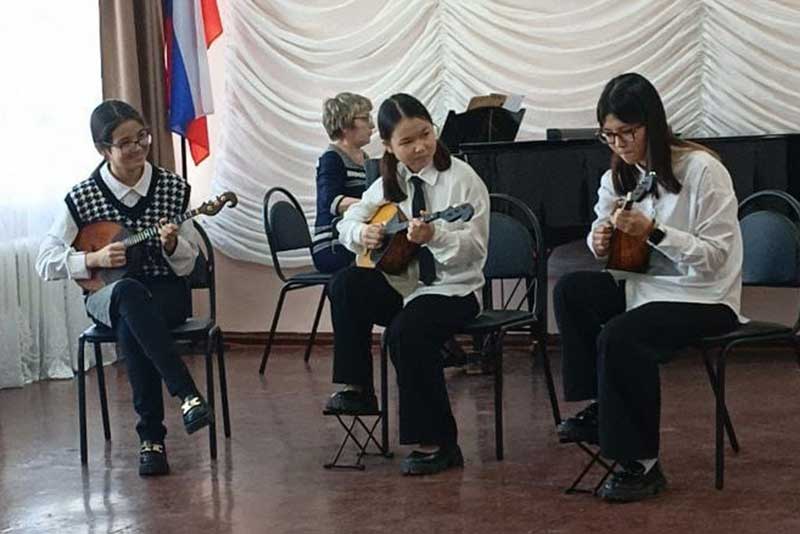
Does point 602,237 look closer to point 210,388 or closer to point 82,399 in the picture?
point 210,388

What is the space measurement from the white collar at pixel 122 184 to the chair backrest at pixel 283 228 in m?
1.37

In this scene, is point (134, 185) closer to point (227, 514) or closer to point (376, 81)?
point (227, 514)

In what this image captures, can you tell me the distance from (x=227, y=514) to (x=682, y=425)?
1512 mm

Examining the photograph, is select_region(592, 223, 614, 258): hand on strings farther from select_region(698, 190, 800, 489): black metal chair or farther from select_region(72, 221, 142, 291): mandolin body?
select_region(72, 221, 142, 291): mandolin body

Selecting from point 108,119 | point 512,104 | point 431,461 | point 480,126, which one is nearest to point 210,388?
point 431,461

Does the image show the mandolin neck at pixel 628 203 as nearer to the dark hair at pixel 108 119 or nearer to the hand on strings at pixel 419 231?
the hand on strings at pixel 419 231

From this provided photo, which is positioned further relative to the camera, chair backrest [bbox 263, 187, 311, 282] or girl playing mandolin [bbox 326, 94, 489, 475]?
chair backrest [bbox 263, 187, 311, 282]

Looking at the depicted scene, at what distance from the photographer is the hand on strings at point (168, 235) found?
376cm

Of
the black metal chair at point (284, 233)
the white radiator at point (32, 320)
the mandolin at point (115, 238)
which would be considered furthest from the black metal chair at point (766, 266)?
the white radiator at point (32, 320)

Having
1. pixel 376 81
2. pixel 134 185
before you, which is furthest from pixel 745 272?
pixel 376 81

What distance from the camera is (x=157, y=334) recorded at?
369 centimetres

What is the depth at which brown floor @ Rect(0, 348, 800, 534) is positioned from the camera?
3123 mm

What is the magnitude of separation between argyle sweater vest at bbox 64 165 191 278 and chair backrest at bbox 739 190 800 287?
5.48 feet

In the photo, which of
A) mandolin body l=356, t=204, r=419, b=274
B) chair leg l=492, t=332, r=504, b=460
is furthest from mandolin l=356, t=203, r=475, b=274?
chair leg l=492, t=332, r=504, b=460
